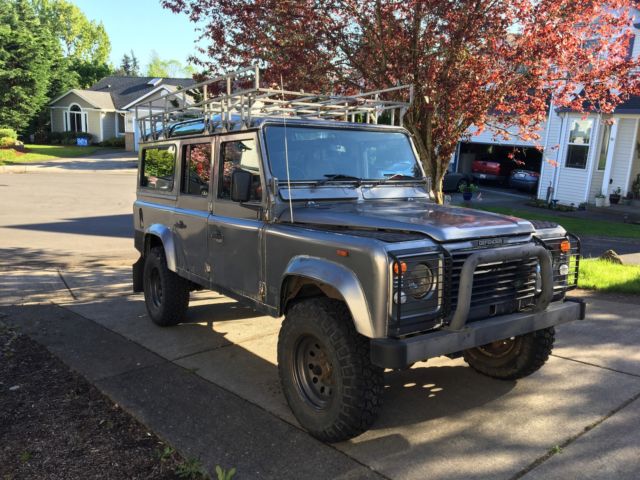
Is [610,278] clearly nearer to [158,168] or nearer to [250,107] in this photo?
[250,107]

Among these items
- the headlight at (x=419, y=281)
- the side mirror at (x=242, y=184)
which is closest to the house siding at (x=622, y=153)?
the side mirror at (x=242, y=184)

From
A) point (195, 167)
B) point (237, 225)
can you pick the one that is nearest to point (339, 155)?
point (237, 225)

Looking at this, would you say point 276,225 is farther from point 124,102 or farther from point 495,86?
point 124,102

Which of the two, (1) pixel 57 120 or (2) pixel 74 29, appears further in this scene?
(2) pixel 74 29

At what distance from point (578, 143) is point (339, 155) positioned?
17.8 metres

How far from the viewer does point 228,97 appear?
452 cm

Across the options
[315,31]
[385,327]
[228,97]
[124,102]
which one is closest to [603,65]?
[315,31]

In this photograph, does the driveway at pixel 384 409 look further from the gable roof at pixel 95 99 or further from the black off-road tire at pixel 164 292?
the gable roof at pixel 95 99

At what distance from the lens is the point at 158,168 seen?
6066mm

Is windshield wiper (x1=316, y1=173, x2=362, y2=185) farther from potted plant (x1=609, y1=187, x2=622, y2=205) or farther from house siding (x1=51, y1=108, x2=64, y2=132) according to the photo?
house siding (x1=51, y1=108, x2=64, y2=132)

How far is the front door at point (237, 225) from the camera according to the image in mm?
4184

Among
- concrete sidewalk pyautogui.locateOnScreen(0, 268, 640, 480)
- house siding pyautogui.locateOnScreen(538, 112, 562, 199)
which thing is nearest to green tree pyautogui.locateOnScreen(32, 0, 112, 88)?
house siding pyautogui.locateOnScreen(538, 112, 562, 199)

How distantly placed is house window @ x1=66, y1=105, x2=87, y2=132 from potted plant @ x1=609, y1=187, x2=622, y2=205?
41161mm

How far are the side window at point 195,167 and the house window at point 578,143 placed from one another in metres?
17.5
